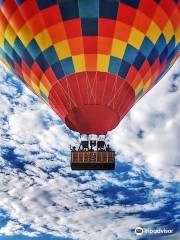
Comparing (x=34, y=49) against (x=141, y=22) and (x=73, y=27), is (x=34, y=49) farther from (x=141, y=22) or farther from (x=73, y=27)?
(x=141, y=22)

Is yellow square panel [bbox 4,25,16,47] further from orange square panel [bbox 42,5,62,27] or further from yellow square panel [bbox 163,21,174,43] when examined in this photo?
yellow square panel [bbox 163,21,174,43]

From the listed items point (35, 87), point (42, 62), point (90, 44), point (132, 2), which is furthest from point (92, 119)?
point (132, 2)

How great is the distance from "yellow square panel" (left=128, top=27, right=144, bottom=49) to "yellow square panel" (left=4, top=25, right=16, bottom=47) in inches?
143

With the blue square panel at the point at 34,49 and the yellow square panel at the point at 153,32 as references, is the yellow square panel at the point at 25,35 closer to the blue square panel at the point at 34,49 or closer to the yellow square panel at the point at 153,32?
the blue square panel at the point at 34,49

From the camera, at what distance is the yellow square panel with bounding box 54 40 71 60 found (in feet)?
55.7

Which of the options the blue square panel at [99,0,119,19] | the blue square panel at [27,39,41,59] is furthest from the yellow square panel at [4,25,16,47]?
the blue square panel at [99,0,119,19]

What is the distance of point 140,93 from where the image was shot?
18094 mm

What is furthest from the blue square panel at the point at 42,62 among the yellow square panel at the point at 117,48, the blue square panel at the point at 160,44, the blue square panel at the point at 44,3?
the blue square panel at the point at 160,44

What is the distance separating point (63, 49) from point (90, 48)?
81 cm

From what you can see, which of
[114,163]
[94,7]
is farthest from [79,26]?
[114,163]

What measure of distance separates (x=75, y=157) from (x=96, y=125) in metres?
1.28

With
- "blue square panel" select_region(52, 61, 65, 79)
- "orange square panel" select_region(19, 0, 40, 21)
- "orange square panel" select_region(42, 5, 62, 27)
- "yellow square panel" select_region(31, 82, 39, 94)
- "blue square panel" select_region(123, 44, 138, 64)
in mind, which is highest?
"orange square panel" select_region(19, 0, 40, 21)

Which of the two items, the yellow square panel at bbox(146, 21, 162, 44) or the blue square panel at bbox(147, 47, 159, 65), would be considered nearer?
the yellow square panel at bbox(146, 21, 162, 44)

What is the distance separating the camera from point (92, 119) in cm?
1688
